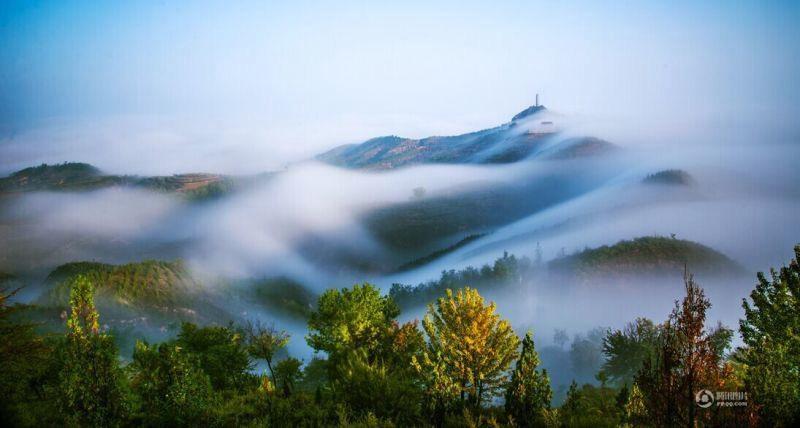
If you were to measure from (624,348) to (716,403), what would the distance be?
59.8 metres

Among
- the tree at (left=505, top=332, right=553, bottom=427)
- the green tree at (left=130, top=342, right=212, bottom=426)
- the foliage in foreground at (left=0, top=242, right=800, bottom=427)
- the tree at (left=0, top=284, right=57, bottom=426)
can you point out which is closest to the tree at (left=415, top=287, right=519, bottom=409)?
the foliage in foreground at (left=0, top=242, right=800, bottom=427)

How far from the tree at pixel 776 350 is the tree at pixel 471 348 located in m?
13.3

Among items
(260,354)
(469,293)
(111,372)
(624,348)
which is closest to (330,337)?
(260,354)

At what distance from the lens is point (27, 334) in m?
21.5

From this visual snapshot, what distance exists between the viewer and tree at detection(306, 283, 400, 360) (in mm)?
44375

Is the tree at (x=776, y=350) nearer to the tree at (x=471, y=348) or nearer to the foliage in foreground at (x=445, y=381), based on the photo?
the foliage in foreground at (x=445, y=381)

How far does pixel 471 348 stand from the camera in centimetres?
3002

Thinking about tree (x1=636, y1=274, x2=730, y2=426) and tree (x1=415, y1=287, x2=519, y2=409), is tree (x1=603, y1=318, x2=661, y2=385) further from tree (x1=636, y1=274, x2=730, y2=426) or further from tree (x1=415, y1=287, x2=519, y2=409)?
tree (x1=636, y1=274, x2=730, y2=426)

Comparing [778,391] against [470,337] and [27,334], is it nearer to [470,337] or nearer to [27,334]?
[470,337]

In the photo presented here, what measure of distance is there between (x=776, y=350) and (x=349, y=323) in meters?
32.3

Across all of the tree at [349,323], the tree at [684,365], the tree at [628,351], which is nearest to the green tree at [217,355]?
the tree at [349,323]

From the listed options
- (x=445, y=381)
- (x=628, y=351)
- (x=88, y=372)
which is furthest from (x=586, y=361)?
(x=88, y=372)

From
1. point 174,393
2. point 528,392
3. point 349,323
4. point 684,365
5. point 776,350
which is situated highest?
point 684,365

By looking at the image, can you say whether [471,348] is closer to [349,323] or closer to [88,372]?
[349,323]
